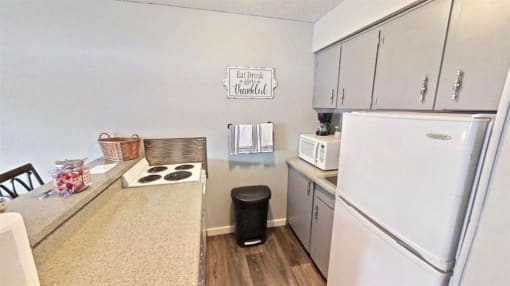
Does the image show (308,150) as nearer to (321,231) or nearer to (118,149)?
(321,231)

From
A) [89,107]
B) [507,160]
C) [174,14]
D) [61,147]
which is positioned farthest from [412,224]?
[61,147]

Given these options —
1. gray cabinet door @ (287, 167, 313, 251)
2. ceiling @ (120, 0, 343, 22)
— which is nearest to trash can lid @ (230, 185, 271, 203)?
gray cabinet door @ (287, 167, 313, 251)

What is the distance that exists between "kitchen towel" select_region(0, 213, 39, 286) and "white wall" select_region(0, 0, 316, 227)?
5.05ft

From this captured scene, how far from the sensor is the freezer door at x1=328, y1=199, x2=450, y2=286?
0.85 metres

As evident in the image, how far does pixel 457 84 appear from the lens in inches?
39.7

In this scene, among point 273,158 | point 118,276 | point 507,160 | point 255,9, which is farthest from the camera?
point 273,158

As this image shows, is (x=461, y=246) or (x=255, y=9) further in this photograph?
(x=255, y=9)

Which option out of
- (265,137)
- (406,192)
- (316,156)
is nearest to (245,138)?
(265,137)

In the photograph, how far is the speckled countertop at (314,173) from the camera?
155 cm

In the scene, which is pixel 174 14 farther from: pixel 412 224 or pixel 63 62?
pixel 412 224

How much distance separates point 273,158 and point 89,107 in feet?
5.95

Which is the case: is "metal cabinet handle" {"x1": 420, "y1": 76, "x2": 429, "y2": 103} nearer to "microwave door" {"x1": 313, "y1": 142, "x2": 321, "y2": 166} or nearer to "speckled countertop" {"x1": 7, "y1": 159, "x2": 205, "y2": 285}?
"microwave door" {"x1": 313, "y1": 142, "x2": 321, "y2": 166}

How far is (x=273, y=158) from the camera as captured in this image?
2367 millimetres

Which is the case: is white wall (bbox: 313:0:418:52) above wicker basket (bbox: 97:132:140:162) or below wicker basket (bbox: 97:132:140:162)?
above
